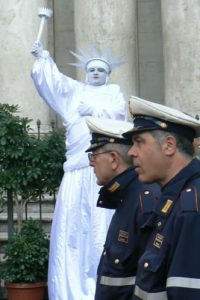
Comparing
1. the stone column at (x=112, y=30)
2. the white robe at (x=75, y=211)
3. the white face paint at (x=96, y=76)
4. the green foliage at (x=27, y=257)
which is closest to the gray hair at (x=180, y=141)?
the white robe at (x=75, y=211)

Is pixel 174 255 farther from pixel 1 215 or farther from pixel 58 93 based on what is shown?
pixel 1 215

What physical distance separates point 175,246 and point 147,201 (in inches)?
36.2

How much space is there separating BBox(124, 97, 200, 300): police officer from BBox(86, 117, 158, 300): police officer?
0.46 meters

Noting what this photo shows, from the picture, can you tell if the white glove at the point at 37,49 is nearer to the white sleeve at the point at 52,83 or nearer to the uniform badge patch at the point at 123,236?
the white sleeve at the point at 52,83

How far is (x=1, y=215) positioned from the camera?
11.6 metres

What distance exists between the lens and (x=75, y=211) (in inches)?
332

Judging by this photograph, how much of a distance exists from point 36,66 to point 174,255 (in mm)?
5356

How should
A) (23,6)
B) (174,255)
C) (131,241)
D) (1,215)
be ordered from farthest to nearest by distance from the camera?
(23,6), (1,215), (131,241), (174,255)

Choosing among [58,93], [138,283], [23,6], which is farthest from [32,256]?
[138,283]

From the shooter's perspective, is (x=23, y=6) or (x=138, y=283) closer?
(x=138, y=283)

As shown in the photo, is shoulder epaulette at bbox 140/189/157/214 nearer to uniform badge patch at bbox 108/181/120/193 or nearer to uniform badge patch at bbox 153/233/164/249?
uniform badge patch at bbox 108/181/120/193

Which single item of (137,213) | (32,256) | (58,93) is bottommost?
(32,256)

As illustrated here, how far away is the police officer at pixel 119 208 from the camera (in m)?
4.19

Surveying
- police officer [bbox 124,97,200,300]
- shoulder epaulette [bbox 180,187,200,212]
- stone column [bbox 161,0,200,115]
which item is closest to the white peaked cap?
police officer [bbox 124,97,200,300]
